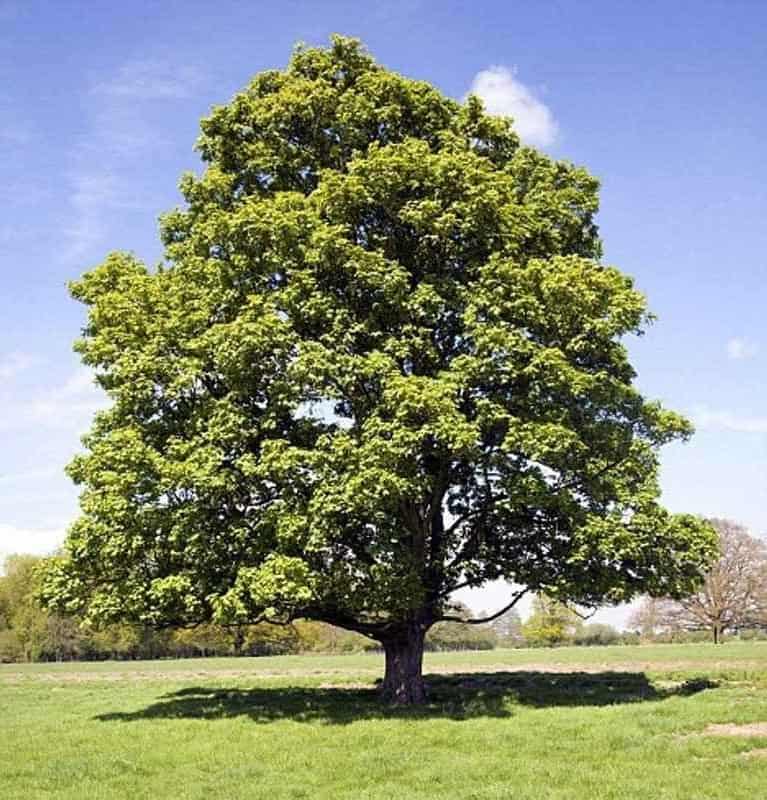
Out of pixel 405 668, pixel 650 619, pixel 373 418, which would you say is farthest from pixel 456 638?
pixel 373 418

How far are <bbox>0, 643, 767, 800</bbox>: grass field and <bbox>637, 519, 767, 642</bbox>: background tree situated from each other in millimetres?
63149

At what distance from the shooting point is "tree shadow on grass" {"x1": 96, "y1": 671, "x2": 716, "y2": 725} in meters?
22.2

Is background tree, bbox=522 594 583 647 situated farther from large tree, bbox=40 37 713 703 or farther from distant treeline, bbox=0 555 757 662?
large tree, bbox=40 37 713 703

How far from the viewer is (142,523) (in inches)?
882

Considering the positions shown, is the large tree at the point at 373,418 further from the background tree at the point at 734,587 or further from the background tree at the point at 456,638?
the background tree at the point at 456,638

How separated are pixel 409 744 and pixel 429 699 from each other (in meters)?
8.50

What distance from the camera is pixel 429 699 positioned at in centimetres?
2531

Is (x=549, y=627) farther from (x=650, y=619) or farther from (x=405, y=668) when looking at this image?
(x=405, y=668)

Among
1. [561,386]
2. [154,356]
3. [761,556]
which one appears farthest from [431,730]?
[761,556]

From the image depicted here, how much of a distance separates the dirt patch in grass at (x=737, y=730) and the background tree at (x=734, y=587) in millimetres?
72768

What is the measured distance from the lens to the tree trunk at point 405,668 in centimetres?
2456

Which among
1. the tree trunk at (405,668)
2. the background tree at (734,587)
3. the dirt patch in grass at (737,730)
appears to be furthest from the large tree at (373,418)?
the background tree at (734,587)

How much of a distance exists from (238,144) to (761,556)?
76.3m

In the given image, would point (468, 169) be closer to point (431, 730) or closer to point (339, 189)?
point (339, 189)
